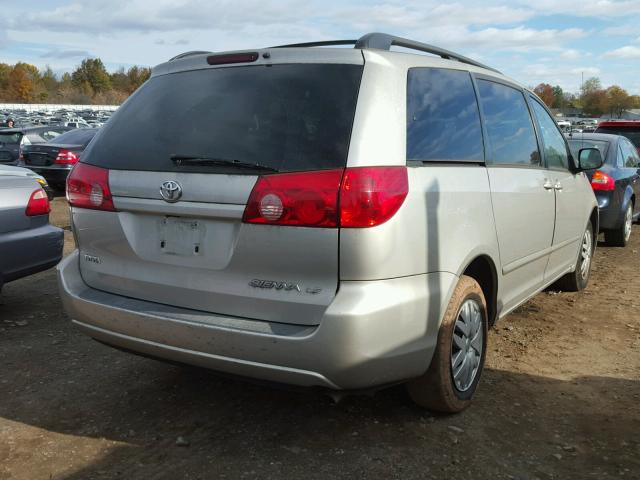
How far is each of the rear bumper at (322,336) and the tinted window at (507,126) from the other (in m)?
1.21

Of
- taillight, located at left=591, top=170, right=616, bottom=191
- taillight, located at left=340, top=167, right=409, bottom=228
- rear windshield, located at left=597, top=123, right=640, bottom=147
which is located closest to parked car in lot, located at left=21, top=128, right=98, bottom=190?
taillight, located at left=591, top=170, right=616, bottom=191

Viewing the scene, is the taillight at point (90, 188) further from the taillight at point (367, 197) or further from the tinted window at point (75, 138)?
the tinted window at point (75, 138)

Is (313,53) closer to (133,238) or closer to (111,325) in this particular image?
(133,238)

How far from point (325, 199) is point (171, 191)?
741 millimetres

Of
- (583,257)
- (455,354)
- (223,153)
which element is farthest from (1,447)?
(583,257)

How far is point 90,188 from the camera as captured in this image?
3291 mm

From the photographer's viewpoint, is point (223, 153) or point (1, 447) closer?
point (223, 153)

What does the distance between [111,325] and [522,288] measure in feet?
8.50

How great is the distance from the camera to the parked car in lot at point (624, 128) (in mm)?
11859

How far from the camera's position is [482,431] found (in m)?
3.35

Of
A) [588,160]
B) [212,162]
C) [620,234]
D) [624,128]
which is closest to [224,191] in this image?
[212,162]

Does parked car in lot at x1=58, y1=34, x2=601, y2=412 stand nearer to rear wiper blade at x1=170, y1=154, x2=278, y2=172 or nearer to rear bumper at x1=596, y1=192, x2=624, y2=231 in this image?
rear wiper blade at x1=170, y1=154, x2=278, y2=172

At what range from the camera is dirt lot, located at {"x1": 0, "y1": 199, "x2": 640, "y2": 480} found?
3.00 meters

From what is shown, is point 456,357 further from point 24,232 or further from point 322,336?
point 24,232
